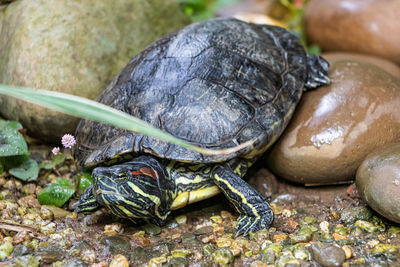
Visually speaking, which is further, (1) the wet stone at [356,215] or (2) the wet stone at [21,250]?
(1) the wet stone at [356,215]

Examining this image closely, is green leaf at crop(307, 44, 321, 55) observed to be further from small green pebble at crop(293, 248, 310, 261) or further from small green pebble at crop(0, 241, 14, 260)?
small green pebble at crop(0, 241, 14, 260)

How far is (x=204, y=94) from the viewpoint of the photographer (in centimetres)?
323

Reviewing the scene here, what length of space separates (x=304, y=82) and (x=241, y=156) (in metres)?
1.01

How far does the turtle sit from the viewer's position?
9.63 ft

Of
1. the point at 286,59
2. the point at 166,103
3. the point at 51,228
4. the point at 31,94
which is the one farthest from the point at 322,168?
the point at 31,94

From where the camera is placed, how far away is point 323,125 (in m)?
3.54

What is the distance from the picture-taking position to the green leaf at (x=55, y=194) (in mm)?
3334

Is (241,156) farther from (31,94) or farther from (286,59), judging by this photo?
(31,94)

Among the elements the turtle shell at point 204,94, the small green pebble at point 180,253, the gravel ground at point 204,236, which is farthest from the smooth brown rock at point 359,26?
the small green pebble at point 180,253

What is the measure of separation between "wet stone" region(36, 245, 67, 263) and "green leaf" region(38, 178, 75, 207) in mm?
578

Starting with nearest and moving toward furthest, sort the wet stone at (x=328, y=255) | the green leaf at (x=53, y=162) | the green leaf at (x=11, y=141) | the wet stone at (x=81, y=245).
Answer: the wet stone at (x=328, y=255), the wet stone at (x=81, y=245), the green leaf at (x=11, y=141), the green leaf at (x=53, y=162)

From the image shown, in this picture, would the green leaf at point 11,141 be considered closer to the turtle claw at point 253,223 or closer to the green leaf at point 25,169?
the green leaf at point 25,169

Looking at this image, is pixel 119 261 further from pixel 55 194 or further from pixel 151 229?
pixel 55 194

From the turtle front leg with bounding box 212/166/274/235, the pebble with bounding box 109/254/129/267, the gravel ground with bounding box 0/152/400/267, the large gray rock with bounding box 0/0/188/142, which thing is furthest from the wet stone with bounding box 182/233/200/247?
the large gray rock with bounding box 0/0/188/142
